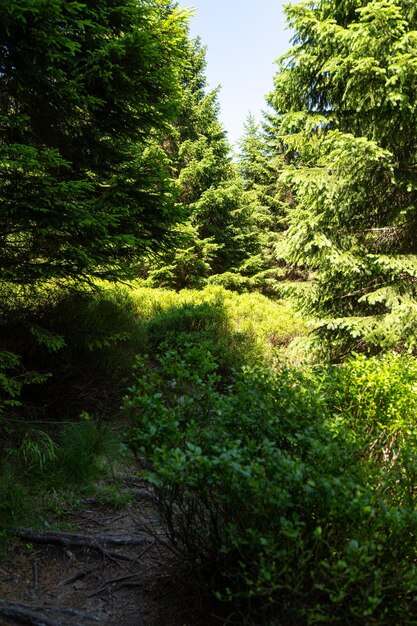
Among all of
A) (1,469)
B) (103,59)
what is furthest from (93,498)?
(103,59)

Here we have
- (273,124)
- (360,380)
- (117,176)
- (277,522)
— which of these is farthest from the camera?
(273,124)

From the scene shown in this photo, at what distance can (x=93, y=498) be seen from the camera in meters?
3.67

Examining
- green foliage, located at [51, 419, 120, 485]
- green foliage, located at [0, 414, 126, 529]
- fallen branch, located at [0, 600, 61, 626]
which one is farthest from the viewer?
green foliage, located at [51, 419, 120, 485]

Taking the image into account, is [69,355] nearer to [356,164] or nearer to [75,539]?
[75,539]

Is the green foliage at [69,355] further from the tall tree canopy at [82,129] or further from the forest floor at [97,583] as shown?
the forest floor at [97,583]

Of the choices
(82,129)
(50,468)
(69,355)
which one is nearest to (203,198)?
(82,129)

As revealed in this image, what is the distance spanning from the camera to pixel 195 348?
2.90 metres

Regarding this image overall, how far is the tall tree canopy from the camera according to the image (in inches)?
139

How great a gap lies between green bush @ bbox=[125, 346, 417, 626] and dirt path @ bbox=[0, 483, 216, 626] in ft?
1.20

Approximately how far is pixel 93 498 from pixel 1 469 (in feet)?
2.72

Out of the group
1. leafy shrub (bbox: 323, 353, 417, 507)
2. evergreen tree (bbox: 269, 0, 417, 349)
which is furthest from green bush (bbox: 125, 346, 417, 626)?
evergreen tree (bbox: 269, 0, 417, 349)

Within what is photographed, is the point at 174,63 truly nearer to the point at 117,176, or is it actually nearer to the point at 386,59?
the point at 117,176

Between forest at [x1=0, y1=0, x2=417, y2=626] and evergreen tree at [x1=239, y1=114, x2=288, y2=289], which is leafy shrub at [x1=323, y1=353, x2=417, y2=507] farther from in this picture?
evergreen tree at [x1=239, y1=114, x2=288, y2=289]

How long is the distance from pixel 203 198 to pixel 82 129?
8.27m
